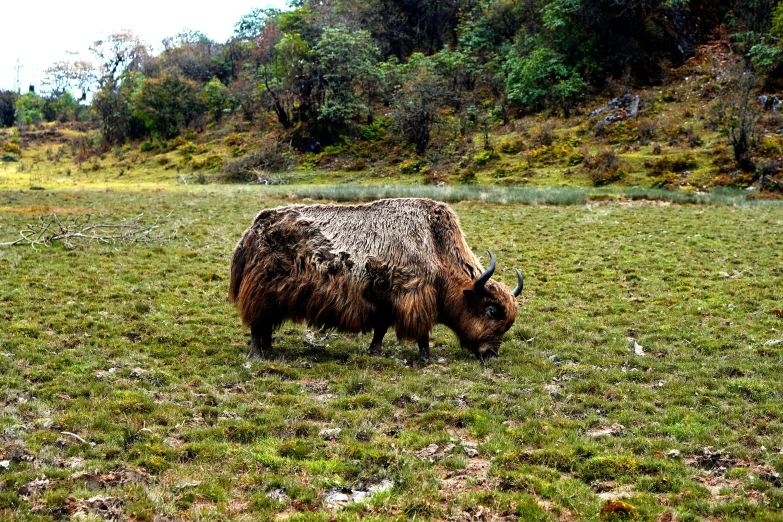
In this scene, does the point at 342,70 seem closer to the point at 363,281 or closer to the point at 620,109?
the point at 620,109

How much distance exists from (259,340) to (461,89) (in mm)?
51900

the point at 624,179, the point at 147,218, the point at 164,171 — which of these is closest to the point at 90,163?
the point at 164,171

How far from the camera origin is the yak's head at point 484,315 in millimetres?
11055

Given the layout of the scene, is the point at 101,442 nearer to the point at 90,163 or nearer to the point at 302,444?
the point at 302,444

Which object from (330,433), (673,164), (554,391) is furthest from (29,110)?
(554,391)

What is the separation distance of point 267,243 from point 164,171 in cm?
4691

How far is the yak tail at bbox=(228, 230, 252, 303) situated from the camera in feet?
36.6

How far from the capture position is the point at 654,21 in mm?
52656

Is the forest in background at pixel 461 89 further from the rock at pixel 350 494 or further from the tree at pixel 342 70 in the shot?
the rock at pixel 350 494

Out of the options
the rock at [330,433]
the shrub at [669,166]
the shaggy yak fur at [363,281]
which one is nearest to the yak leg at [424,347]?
the shaggy yak fur at [363,281]

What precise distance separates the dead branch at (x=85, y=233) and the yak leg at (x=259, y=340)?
10185mm

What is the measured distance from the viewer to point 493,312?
36.5 ft

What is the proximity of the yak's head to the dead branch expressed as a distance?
Answer: 12567mm

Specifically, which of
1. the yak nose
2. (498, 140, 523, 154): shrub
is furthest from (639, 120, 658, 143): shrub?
the yak nose
